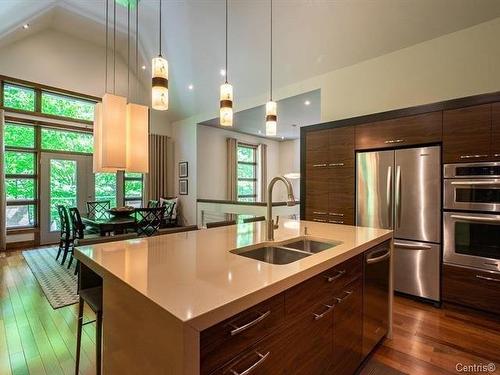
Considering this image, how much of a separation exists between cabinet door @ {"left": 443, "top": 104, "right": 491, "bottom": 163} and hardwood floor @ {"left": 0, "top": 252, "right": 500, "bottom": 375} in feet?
5.17

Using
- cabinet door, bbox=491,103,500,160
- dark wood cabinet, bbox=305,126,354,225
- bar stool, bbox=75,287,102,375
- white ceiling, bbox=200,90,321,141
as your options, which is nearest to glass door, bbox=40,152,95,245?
white ceiling, bbox=200,90,321,141

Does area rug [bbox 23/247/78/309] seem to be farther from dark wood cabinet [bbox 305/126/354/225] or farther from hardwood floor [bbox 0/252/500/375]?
dark wood cabinet [bbox 305/126/354/225]

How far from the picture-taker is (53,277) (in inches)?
145

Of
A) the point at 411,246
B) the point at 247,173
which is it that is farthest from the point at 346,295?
the point at 247,173

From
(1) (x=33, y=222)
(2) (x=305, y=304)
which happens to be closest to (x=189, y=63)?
(1) (x=33, y=222)

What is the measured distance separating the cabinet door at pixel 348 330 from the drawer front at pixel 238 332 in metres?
0.57

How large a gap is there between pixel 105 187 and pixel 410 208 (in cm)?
666

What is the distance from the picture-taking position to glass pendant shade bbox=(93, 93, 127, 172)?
3.20 metres

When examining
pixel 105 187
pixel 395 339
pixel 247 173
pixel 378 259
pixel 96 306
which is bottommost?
pixel 395 339

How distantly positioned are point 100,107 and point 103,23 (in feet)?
12.0

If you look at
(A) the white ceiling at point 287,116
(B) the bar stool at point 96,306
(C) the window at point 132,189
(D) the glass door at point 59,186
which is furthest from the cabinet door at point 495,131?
(C) the window at point 132,189

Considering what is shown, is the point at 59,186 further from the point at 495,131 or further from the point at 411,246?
the point at 495,131

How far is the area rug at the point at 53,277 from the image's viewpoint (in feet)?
9.91

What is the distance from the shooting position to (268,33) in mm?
4168
